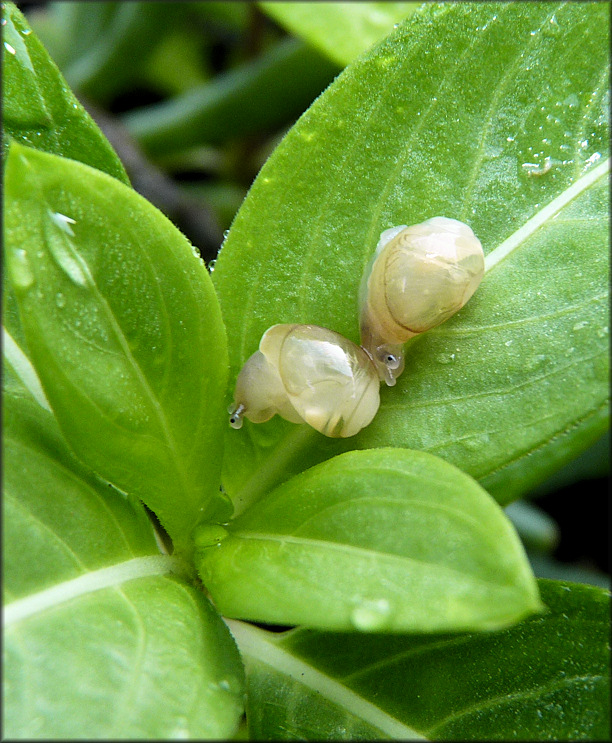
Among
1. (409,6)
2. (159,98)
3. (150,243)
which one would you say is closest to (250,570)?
(150,243)

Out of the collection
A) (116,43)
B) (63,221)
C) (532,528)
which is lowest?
(532,528)

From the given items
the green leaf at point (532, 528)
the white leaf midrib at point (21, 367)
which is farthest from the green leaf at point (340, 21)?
the green leaf at point (532, 528)

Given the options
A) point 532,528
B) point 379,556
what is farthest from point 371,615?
point 532,528

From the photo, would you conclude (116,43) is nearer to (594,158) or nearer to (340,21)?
(340,21)

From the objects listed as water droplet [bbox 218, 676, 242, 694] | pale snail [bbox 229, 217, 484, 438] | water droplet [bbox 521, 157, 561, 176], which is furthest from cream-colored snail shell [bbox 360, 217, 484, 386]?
water droplet [bbox 218, 676, 242, 694]

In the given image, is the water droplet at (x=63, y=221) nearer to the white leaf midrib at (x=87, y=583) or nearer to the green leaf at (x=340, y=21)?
the white leaf midrib at (x=87, y=583)

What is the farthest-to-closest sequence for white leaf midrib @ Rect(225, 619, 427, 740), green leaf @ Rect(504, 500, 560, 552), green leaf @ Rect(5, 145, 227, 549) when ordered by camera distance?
green leaf @ Rect(504, 500, 560, 552) → white leaf midrib @ Rect(225, 619, 427, 740) → green leaf @ Rect(5, 145, 227, 549)

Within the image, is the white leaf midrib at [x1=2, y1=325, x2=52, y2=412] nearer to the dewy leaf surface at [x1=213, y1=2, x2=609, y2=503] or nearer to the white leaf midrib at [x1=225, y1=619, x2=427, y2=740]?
the dewy leaf surface at [x1=213, y1=2, x2=609, y2=503]
